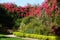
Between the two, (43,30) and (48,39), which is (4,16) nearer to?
(43,30)

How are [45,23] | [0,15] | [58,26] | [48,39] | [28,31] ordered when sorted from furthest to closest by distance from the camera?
[0,15] < [28,31] < [45,23] < [58,26] < [48,39]

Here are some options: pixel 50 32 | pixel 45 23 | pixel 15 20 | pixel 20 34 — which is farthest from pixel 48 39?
pixel 15 20

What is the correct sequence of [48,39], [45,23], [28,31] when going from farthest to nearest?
[28,31], [45,23], [48,39]

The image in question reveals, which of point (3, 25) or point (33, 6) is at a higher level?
point (33, 6)

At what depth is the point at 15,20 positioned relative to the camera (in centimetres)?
4028

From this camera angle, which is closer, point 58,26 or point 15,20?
point 58,26

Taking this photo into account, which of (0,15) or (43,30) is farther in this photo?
(0,15)

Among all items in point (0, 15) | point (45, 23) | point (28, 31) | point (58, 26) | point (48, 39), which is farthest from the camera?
point (0, 15)

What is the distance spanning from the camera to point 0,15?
39.7m

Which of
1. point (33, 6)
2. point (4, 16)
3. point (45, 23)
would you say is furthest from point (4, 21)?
point (45, 23)

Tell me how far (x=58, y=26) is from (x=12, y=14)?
1786cm

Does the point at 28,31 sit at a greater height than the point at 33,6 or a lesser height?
lesser

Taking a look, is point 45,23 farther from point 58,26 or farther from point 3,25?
point 3,25

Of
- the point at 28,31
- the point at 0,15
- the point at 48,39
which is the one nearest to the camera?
the point at 48,39
